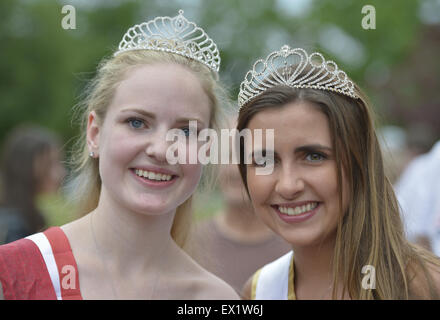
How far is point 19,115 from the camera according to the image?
3083cm

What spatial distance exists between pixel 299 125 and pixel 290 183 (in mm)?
315

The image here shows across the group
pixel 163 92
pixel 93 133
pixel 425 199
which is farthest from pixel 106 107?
pixel 425 199

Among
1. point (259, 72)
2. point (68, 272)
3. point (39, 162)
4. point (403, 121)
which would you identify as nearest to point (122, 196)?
point (68, 272)

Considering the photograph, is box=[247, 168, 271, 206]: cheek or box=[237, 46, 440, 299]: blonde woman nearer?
box=[237, 46, 440, 299]: blonde woman

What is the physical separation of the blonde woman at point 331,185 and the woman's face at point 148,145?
0.46m

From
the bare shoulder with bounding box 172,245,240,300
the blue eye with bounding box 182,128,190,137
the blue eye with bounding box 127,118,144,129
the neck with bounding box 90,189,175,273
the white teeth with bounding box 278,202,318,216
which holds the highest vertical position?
the blue eye with bounding box 127,118,144,129

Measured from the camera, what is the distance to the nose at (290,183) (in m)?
2.87

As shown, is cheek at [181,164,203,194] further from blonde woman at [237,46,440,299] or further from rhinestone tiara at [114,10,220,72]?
rhinestone tiara at [114,10,220,72]

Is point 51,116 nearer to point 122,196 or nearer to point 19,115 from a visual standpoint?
point 19,115

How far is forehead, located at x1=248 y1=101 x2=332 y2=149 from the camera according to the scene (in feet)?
9.52

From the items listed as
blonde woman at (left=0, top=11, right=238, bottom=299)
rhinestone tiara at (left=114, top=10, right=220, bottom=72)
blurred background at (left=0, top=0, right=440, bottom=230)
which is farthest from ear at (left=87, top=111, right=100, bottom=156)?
blurred background at (left=0, top=0, right=440, bottom=230)

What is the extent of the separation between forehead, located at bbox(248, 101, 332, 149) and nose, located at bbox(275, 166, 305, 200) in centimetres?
14

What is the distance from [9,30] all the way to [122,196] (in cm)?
3217

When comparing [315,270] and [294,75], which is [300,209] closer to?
[315,270]
